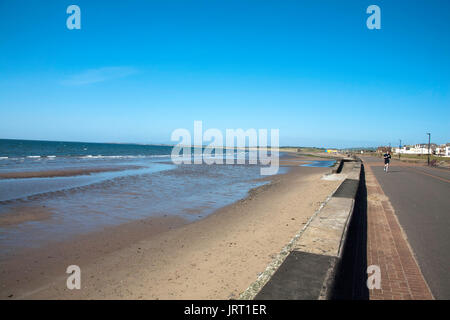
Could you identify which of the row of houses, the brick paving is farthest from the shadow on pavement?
the row of houses

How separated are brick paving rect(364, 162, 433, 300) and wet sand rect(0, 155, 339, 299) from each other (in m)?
1.82

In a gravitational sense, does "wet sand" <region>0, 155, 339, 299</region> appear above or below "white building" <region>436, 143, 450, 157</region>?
below

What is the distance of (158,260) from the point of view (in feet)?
16.4

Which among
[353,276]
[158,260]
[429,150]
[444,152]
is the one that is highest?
[429,150]

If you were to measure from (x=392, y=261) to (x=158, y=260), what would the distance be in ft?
14.8

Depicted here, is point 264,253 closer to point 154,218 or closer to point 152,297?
point 152,297

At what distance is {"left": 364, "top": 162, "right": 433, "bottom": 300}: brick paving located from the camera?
3.28m

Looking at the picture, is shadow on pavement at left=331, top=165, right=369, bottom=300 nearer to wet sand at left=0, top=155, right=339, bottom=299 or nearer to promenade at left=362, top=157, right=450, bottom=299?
promenade at left=362, top=157, right=450, bottom=299

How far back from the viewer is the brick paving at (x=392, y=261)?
328 cm

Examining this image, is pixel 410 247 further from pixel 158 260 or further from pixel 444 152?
pixel 444 152

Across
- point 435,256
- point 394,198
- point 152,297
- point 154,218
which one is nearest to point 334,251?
point 435,256

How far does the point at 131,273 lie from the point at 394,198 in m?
10.2

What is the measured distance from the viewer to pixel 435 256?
4383 mm

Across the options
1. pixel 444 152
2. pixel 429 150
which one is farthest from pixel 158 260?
pixel 444 152
